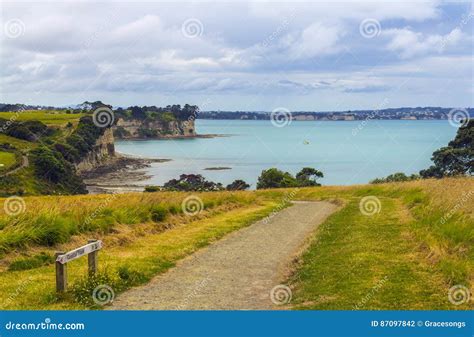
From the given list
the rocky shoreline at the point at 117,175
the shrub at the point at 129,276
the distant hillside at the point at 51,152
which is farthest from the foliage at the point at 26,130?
the shrub at the point at 129,276

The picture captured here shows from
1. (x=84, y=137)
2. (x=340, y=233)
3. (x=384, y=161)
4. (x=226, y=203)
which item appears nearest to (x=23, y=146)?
(x=84, y=137)

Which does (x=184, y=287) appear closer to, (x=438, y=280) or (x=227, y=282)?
(x=227, y=282)

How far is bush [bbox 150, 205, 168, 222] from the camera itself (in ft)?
79.5

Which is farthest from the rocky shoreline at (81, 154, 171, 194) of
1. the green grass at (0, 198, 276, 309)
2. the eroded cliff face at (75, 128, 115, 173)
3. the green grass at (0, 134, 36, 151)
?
the green grass at (0, 198, 276, 309)

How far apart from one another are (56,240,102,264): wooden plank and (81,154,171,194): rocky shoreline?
328ft

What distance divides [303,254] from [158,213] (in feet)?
27.1

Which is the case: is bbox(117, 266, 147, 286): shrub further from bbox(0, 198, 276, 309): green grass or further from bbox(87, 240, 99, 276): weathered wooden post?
bbox(87, 240, 99, 276): weathered wooden post

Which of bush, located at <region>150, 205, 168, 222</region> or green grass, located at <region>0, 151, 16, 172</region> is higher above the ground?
bush, located at <region>150, 205, 168, 222</region>

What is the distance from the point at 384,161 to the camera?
179 meters

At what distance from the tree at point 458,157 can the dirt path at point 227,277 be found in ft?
158

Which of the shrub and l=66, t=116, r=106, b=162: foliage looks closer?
the shrub

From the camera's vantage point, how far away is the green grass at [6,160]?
116 metres

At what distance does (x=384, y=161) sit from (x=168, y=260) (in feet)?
552

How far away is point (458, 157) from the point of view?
68.6 metres
